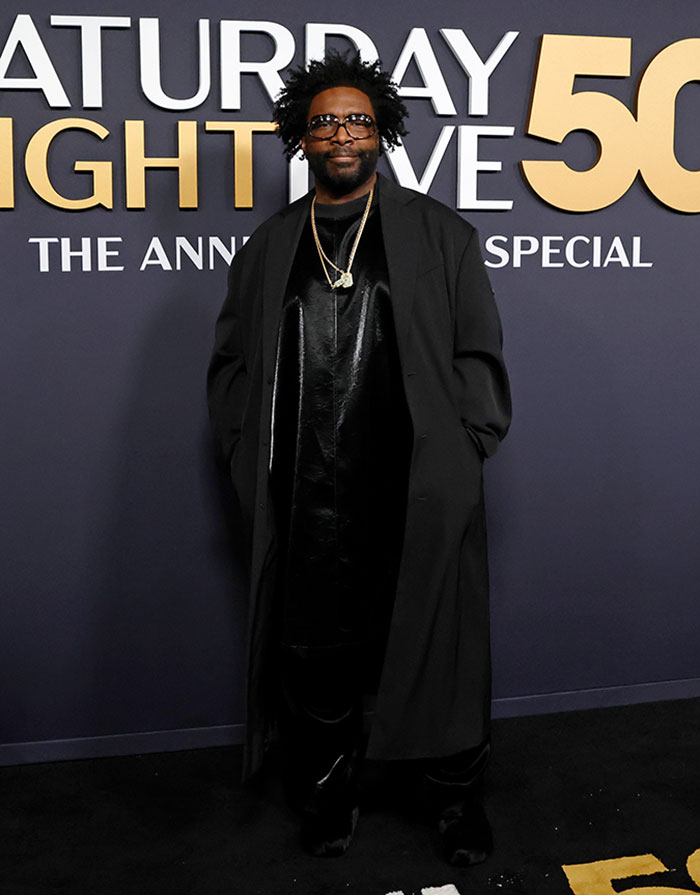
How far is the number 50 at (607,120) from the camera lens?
2.80m

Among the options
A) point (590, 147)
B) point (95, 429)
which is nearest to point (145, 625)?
point (95, 429)

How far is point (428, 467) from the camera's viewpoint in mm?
2242

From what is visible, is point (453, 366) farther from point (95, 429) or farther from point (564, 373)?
point (95, 429)

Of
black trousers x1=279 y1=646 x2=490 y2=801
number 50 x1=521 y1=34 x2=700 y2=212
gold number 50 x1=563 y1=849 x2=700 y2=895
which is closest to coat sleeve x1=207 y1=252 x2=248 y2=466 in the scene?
black trousers x1=279 y1=646 x2=490 y2=801

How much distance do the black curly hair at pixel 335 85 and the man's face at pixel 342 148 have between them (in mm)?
55

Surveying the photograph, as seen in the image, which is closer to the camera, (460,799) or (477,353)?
(477,353)

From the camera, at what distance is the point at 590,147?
9.45ft

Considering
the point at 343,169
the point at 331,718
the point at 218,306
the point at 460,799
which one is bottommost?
the point at 460,799

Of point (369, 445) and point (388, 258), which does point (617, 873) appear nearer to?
point (369, 445)

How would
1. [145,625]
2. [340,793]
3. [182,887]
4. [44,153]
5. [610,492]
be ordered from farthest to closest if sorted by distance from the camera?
[610,492], [145,625], [44,153], [340,793], [182,887]

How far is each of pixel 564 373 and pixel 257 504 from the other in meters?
1.12

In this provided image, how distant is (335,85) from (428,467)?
0.86 meters

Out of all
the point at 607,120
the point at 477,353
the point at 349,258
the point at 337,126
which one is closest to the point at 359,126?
the point at 337,126

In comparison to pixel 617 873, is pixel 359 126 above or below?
above
